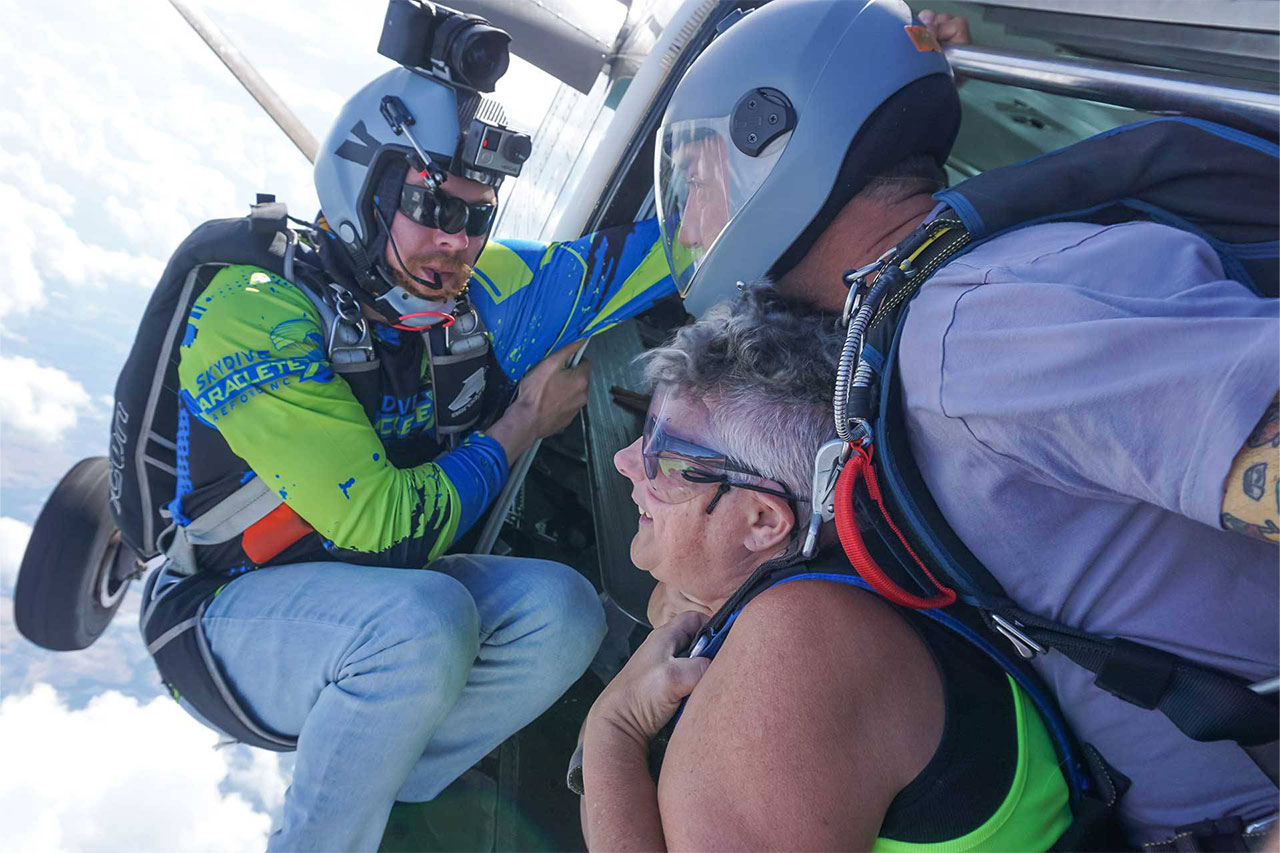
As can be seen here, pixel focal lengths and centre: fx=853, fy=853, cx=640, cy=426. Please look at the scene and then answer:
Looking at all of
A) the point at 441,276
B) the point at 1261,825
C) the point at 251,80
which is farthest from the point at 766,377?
the point at 251,80

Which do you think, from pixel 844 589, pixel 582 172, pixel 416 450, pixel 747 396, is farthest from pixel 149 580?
pixel 844 589

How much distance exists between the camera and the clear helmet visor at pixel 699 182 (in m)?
1.37

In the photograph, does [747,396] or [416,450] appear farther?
[416,450]

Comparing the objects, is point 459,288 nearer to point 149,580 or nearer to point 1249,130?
point 149,580

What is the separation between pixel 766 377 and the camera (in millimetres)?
1324

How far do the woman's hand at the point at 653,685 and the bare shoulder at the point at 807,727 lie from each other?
0.47 ft

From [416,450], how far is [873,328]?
160 centimetres

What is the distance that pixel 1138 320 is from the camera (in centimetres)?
75

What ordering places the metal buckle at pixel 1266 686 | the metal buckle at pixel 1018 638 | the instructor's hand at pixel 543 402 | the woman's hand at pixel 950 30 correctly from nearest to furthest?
the metal buckle at pixel 1266 686 → the metal buckle at pixel 1018 638 → the woman's hand at pixel 950 30 → the instructor's hand at pixel 543 402

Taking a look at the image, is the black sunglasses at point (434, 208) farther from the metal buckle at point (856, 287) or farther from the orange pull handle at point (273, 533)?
the metal buckle at point (856, 287)

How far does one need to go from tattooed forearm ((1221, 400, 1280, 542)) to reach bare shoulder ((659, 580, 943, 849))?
412mm

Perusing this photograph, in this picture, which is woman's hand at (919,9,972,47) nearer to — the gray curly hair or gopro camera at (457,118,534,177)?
the gray curly hair

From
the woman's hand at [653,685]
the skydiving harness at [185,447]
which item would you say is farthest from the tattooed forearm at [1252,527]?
the skydiving harness at [185,447]

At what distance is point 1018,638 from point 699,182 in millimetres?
894
